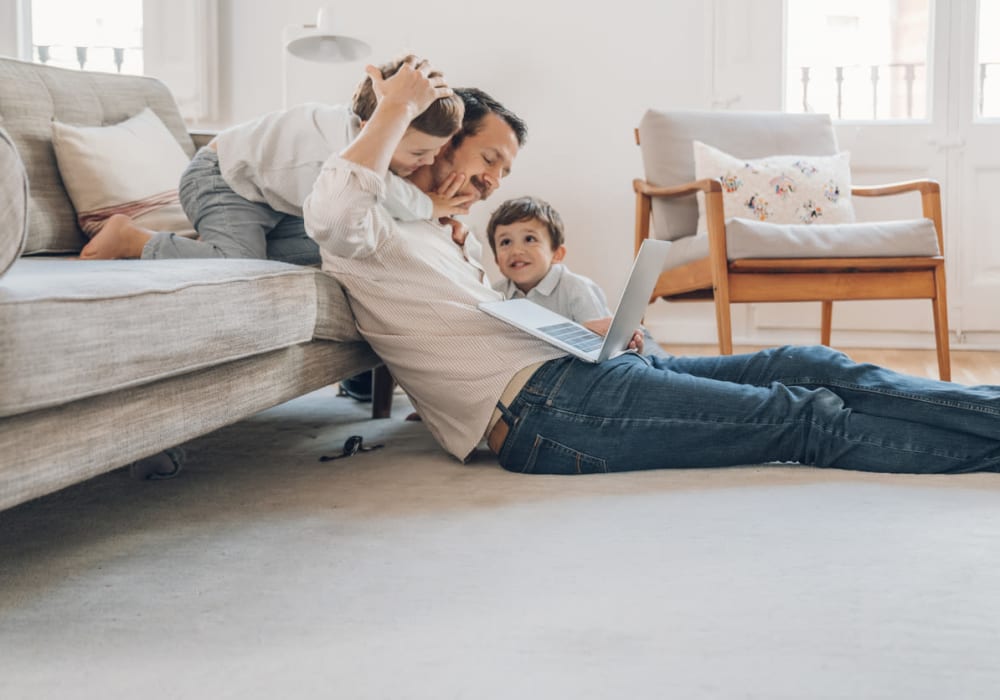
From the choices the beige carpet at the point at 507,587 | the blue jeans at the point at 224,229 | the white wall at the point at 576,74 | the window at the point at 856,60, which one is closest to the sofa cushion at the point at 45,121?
the blue jeans at the point at 224,229

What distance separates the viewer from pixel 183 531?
3.51ft

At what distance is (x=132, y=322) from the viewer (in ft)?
2.75

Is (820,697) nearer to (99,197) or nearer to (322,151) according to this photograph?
(322,151)

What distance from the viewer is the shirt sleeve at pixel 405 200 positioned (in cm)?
133

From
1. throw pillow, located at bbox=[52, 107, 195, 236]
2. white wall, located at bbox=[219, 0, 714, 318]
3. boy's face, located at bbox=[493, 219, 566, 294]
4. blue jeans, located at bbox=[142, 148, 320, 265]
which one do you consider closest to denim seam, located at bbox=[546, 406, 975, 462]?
blue jeans, located at bbox=[142, 148, 320, 265]

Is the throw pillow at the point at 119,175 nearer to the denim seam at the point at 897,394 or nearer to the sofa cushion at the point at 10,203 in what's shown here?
the sofa cushion at the point at 10,203

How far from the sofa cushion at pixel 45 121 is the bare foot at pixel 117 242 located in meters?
0.18

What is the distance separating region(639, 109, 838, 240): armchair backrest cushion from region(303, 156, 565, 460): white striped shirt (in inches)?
61.6

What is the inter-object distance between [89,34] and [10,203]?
3674 mm

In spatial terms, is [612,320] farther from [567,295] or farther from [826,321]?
[826,321]

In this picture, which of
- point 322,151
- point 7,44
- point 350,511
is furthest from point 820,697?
point 7,44

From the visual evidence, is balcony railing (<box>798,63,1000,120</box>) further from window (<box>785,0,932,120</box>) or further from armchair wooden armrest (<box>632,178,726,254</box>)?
armchair wooden armrest (<box>632,178,726,254</box>)

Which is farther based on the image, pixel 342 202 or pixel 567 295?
pixel 567 295

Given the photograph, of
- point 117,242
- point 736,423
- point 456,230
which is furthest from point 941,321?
point 117,242
